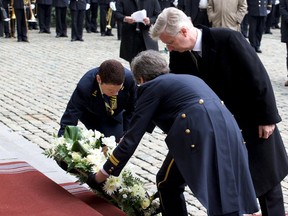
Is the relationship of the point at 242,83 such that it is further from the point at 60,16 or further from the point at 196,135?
the point at 60,16

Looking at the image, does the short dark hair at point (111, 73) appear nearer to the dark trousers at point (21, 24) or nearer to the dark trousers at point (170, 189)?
the dark trousers at point (170, 189)

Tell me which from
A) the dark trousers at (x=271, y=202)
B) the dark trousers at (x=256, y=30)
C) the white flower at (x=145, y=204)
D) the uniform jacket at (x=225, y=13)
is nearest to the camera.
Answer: the dark trousers at (x=271, y=202)

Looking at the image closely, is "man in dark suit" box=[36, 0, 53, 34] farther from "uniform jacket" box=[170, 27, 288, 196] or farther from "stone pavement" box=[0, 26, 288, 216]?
"uniform jacket" box=[170, 27, 288, 196]

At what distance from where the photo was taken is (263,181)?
4.96 m

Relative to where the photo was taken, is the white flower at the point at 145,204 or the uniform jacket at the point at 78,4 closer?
the white flower at the point at 145,204

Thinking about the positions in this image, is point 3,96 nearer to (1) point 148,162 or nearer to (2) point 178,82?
(1) point 148,162

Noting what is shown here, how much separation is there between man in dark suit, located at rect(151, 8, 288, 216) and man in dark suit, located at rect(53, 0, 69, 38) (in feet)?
49.6

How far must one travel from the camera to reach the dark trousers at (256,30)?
17.0 m

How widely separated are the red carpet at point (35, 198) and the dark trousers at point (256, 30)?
11571 millimetres

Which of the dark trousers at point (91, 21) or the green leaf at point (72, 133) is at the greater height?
the green leaf at point (72, 133)

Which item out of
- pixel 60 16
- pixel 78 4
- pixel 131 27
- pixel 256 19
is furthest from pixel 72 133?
pixel 60 16

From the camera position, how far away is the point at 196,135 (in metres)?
4.34

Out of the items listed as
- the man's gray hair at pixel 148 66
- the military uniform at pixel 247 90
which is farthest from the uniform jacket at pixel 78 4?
the man's gray hair at pixel 148 66

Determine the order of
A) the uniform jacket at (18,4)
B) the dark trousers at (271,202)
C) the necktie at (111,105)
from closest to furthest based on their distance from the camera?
the dark trousers at (271,202) → the necktie at (111,105) → the uniform jacket at (18,4)
